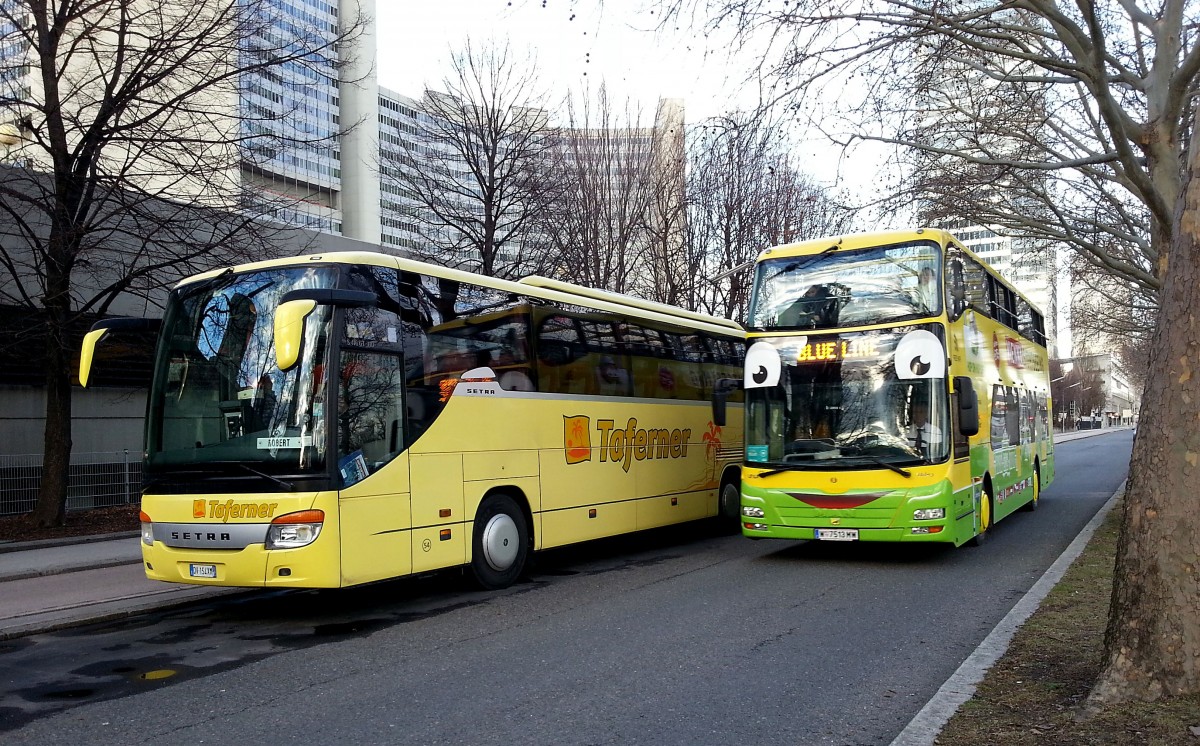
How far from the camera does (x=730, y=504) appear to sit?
16141 mm

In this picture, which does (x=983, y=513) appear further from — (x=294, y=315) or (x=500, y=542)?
(x=294, y=315)

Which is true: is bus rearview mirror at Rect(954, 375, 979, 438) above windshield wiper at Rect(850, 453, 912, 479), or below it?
above

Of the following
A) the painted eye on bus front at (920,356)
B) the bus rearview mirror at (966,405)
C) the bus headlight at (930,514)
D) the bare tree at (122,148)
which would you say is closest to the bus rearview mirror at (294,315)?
the painted eye on bus front at (920,356)

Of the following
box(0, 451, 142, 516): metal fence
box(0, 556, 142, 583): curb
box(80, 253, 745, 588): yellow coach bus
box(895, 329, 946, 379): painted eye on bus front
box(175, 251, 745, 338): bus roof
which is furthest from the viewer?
box(0, 451, 142, 516): metal fence

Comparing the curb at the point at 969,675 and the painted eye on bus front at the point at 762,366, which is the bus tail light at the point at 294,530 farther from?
the painted eye on bus front at the point at 762,366

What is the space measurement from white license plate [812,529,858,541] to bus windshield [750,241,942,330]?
247 cm

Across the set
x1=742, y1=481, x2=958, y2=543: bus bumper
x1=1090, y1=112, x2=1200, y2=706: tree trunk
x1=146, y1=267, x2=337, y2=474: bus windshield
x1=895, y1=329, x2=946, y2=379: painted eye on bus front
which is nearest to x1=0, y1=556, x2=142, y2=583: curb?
x1=146, y1=267, x2=337, y2=474: bus windshield

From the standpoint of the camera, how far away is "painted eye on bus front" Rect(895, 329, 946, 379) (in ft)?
35.9

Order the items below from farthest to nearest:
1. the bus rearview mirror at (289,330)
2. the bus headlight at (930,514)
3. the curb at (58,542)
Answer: the curb at (58,542), the bus headlight at (930,514), the bus rearview mirror at (289,330)

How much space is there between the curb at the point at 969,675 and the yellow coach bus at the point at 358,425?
16.6 ft

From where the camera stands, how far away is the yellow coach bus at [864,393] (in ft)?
35.9

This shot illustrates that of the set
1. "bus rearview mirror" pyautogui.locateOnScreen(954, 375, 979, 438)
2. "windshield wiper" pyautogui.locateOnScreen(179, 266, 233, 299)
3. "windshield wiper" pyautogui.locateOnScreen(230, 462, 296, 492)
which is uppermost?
"windshield wiper" pyautogui.locateOnScreen(179, 266, 233, 299)

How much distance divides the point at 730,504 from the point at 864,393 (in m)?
5.40

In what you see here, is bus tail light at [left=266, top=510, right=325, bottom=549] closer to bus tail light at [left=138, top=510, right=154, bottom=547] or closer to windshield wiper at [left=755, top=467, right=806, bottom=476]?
bus tail light at [left=138, top=510, right=154, bottom=547]
